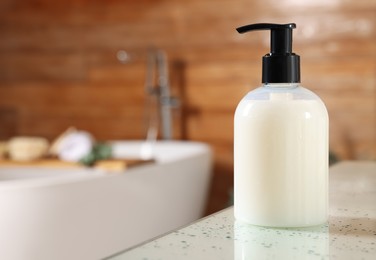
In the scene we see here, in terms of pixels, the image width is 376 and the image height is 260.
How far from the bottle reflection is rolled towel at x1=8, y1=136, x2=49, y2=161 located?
98.2 inches

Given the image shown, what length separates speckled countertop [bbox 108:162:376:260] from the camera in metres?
0.48

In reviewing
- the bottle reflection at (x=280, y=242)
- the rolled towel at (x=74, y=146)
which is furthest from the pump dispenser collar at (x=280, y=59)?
the rolled towel at (x=74, y=146)

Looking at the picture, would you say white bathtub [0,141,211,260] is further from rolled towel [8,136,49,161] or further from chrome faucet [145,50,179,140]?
chrome faucet [145,50,179,140]

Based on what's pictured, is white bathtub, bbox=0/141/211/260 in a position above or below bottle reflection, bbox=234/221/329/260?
below

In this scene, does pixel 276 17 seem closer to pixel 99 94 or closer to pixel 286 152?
pixel 99 94

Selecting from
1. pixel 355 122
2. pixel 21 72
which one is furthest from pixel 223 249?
pixel 21 72

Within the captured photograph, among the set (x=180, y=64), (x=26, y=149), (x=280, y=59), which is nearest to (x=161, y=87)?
(x=180, y=64)

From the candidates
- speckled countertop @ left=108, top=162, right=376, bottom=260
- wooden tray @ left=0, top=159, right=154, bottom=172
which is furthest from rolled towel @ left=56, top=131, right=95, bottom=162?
speckled countertop @ left=108, top=162, right=376, bottom=260

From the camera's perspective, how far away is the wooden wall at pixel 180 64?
3.07 meters

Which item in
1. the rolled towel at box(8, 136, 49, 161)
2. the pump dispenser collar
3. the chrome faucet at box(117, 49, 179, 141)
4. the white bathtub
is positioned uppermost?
the pump dispenser collar

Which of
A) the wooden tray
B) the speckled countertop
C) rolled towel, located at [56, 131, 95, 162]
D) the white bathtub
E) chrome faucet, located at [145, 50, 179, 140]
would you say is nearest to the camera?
the speckled countertop

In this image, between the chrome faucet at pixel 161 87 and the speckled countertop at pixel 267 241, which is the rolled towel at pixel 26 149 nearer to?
the chrome faucet at pixel 161 87

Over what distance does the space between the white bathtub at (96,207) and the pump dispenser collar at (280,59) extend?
144cm

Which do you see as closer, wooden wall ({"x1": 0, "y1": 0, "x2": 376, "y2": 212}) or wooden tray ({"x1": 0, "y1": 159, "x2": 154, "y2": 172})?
wooden tray ({"x1": 0, "y1": 159, "x2": 154, "y2": 172})
